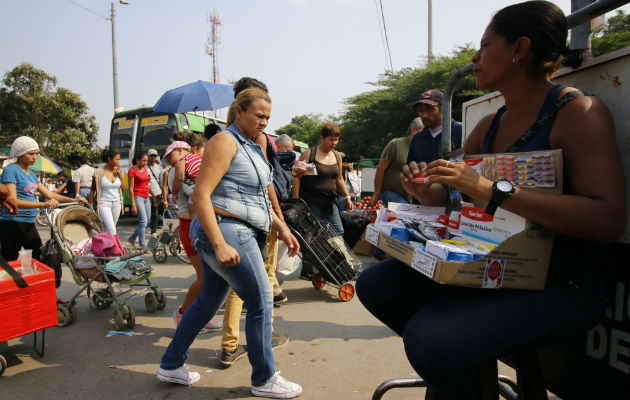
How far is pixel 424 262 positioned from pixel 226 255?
52.9 inches

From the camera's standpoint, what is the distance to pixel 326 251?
4.83 metres

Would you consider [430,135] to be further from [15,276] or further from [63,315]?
[63,315]

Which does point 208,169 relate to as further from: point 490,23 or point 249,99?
point 490,23

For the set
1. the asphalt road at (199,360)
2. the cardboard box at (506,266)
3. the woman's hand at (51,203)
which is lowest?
the asphalt road at (199,360)

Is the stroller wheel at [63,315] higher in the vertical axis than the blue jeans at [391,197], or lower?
lower

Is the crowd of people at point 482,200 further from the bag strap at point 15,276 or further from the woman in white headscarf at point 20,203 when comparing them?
the woman in white headscarf at point 20,203

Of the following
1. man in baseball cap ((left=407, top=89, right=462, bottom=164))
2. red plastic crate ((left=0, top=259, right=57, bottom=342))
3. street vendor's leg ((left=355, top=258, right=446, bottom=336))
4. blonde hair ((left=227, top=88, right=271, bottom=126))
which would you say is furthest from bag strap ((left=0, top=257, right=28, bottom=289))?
man in baseball cap ((left=407, top=89, right=462, bottom=164))

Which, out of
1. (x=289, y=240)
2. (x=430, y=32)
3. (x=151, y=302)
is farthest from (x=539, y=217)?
(x=430, y=32)

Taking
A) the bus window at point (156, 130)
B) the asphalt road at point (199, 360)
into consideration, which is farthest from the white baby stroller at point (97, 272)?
the bus window at point (156, 130)

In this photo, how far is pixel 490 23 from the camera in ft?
5.01

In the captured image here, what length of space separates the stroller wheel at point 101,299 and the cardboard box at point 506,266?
4259 mm

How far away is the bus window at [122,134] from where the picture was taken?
13.3 metres

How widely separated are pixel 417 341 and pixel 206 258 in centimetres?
152

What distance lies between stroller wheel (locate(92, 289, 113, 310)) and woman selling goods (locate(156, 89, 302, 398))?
2106mm
